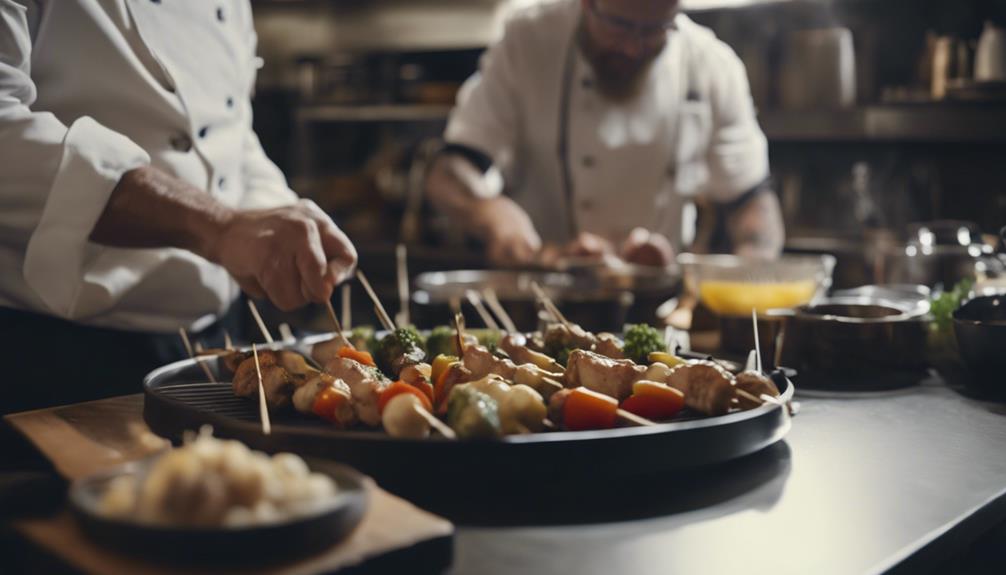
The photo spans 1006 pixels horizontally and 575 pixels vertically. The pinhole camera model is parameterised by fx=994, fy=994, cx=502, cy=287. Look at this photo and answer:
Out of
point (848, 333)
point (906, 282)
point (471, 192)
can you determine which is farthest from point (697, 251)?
point (848, 333)

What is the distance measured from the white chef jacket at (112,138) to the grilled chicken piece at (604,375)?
0.80m

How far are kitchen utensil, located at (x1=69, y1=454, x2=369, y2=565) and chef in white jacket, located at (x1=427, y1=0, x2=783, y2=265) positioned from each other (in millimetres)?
2880

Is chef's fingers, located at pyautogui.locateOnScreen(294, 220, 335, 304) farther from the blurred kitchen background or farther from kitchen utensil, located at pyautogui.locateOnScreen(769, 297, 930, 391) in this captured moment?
the blurred kitchen background

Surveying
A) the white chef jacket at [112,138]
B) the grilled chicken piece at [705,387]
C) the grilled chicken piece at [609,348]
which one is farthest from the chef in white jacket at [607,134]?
the grilled chicken piece at [705,387]

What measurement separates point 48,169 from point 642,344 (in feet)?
3.31

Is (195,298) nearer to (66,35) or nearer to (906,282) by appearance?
(66,35)

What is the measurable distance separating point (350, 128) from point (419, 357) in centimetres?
551

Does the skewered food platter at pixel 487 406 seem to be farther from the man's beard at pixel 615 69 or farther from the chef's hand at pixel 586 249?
the man's beard at pixel 615 69

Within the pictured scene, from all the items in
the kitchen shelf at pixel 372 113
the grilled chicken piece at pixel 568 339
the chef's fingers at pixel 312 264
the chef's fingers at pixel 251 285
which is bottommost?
the grilled chicken piece at pixel 568 339

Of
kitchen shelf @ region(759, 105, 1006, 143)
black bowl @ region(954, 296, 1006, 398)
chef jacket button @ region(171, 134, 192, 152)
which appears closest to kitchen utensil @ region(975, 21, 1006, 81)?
kitchen shelf @ region(759, 105, 1006, 143)

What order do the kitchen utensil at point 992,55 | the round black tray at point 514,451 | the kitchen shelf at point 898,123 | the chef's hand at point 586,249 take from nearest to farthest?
the round black tray at point 514,451 < the chef's hand at point 586,249 < the kitchen utensil at point 992,55 < the kitchen shelf at point 898,123

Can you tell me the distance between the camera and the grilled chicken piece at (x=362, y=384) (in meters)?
1.31

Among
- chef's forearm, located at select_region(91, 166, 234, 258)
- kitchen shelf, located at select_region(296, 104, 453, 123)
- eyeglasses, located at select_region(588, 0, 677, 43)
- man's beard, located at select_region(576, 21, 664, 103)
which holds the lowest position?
chef's forearm, located at select_region(91, 166, 234, 258)

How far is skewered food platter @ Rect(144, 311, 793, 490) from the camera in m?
1.09
